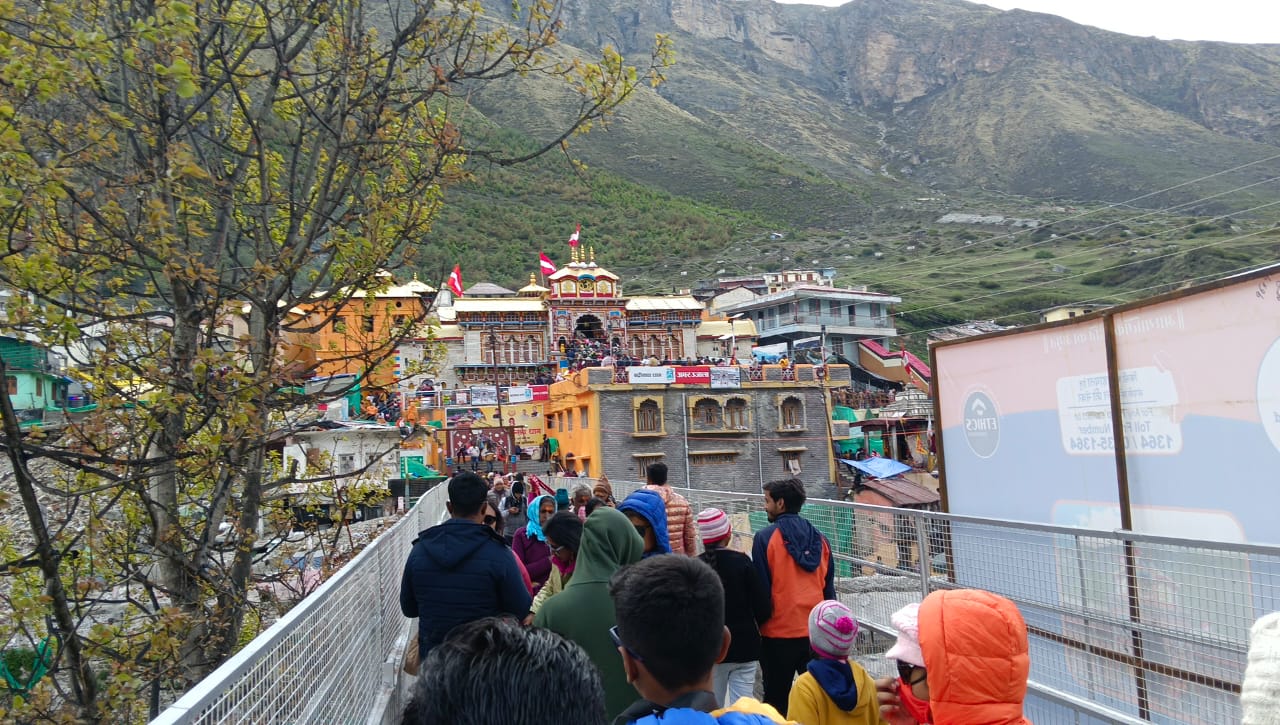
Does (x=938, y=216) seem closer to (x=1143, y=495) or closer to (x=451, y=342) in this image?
(x=451, y=342)

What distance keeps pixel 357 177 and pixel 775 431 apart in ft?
110

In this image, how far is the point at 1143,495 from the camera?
6.39 meters

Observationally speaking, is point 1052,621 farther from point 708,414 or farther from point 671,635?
point 708,414

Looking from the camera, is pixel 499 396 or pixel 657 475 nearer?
pixel 657 475

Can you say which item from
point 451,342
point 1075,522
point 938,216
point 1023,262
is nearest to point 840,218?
point 938,216

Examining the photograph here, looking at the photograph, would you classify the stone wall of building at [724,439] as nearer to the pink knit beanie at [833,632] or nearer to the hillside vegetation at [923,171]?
the hillside vegetation at [923,171]

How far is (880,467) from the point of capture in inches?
1395

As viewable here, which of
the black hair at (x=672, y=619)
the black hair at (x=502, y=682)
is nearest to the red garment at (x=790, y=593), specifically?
the black hair at (x=672, y=619)

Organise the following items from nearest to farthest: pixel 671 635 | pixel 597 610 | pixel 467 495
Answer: pixel 671 635 → pixel 597 610 → pixel 467 495

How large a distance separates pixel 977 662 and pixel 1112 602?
2.50 meters

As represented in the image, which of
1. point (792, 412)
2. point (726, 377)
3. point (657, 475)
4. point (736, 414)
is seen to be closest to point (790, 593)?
point (657, 475)

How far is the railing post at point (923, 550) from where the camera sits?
20.2 feet

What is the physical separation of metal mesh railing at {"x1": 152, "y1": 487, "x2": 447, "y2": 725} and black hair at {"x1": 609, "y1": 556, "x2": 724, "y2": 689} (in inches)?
39.7

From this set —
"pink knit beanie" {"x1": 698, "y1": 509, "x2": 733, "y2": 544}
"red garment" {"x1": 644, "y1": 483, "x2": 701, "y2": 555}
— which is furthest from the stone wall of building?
"pink knit beanie" {"x1": 698, "y1": 509, "x2": 733, "y2": 544}
